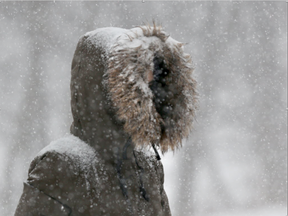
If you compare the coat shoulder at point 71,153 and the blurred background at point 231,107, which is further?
the blurred background at point 231,107

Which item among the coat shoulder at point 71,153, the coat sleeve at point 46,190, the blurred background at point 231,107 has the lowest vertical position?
the coat sleeve at point 46,190

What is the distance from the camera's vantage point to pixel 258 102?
9.14ft

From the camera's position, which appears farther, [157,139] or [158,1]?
[158,1]

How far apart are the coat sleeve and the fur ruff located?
0.19 metres

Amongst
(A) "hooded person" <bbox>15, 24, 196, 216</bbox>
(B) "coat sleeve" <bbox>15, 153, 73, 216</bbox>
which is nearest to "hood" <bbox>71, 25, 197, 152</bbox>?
(A) "hooded person" <bbox>15, 24, 196, 216</bbox>

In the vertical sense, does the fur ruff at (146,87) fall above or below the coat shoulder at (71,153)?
above

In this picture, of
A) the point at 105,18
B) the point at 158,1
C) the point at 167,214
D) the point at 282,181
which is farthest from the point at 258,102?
the point at 167,214

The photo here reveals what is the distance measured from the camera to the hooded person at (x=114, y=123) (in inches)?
31.1

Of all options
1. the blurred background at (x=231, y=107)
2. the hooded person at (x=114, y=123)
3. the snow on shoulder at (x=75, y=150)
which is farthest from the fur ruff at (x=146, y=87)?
the blurred background at (x=231, y=107)

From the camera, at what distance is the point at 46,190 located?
811mm

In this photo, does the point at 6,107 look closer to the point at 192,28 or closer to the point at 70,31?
the point at 70,31

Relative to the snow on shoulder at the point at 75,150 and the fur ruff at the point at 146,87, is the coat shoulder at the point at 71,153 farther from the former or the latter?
the fur ruff at the point at 146,87

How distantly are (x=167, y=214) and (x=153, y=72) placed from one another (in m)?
0.43

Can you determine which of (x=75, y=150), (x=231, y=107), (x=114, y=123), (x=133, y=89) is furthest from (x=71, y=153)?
(x=231, y=107)
